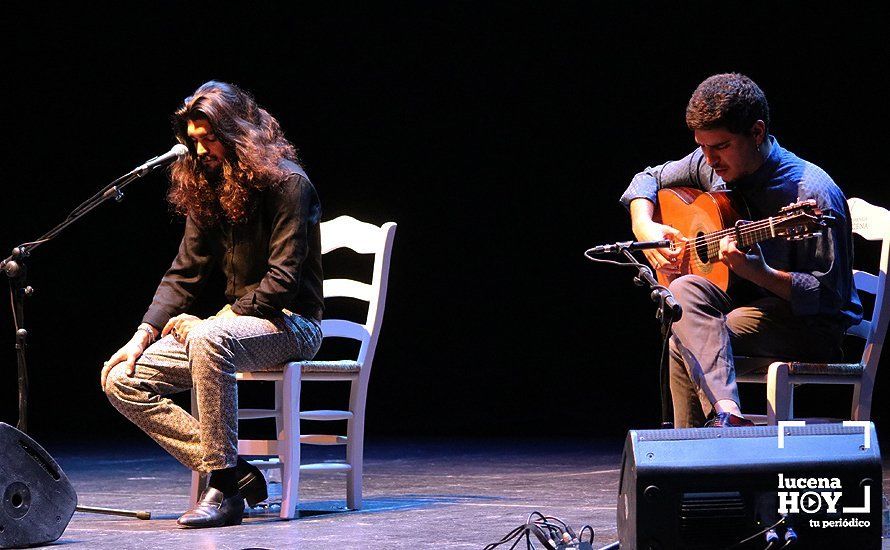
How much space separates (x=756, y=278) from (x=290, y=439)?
1259 millimetres

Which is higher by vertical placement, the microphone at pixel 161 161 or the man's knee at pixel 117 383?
the microphone at pixel 161 161

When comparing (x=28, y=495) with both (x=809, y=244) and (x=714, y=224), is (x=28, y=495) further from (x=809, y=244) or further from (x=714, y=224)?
(x=809, y=244)

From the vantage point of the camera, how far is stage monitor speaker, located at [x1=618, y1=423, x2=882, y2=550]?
1.78 m

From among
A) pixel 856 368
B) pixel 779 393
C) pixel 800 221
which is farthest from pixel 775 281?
pixel 856 368

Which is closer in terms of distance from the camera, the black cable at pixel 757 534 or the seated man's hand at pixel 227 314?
the black cable at pixel 757 534

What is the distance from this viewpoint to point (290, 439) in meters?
3.04

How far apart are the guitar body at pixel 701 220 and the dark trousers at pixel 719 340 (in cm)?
8

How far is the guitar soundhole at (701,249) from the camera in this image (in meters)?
2.67

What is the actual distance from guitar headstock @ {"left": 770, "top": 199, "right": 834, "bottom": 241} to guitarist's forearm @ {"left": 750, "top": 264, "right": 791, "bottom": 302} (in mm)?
89

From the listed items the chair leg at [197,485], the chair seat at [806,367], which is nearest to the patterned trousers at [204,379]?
the chair leg at [197,485]

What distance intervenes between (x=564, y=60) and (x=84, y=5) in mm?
2459

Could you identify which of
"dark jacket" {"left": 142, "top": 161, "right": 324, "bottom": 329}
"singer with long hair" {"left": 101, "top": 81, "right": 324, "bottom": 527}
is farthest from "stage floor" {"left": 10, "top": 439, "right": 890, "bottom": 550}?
"dark jacket" {"left": 142, "top": 161, "right": 324, "bottom": 329}

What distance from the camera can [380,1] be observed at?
5.93 m

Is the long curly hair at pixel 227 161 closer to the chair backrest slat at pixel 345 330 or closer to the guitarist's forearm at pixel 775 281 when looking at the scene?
the chair backrest slat at pixel 345 330
